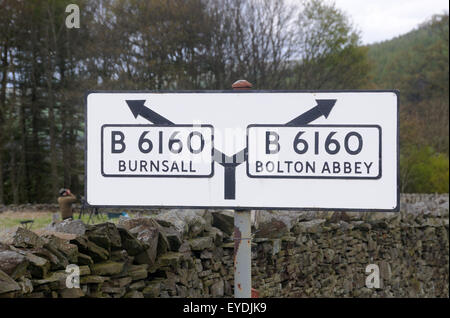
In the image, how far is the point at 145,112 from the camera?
1.62m

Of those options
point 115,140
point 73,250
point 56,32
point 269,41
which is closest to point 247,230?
point 115,140

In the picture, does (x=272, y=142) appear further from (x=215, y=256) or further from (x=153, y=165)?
(x=215, y=256)

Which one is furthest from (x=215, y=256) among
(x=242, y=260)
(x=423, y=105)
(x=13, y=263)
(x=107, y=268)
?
(x=423, y=105)

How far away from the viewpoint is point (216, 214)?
5406 mm

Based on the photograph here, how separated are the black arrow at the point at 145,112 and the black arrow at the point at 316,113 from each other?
43 centimetres

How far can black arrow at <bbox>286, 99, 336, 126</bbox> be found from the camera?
1585mm

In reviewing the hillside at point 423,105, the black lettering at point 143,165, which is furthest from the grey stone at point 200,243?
the hillside at point 423,105

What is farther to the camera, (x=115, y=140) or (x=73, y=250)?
(x=73, y=250)

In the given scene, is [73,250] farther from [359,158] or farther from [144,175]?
[359,158]

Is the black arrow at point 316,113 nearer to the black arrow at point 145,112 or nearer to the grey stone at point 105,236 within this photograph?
the black arrow at point 145,112

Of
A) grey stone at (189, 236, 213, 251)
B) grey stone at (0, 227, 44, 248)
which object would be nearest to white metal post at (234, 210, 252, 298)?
grey stone at (0, 227, 44, 248)

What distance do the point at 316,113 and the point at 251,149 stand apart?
252mm

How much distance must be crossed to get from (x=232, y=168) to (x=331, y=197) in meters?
0.35
